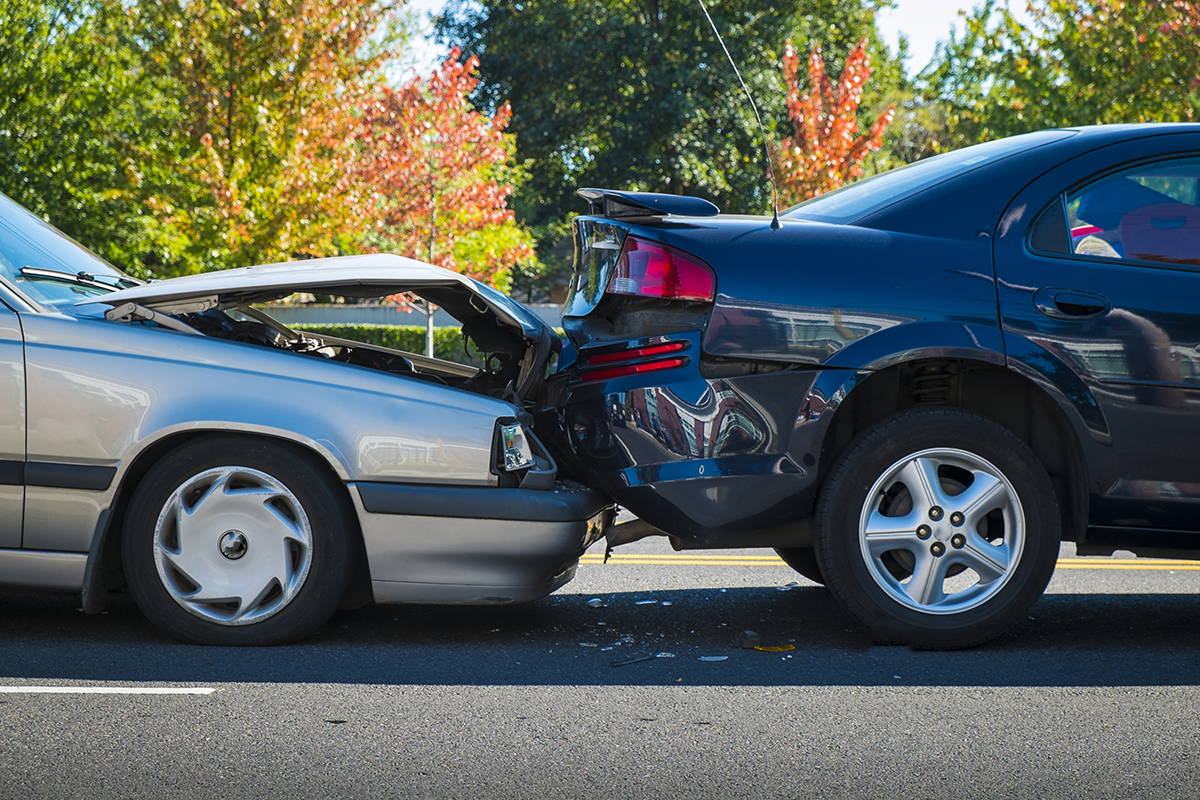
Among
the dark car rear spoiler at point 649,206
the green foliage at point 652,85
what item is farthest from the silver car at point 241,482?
the green foliage at point 652,85

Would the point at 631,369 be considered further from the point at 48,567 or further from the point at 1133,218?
the point at 48,567

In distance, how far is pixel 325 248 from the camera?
50.3ft

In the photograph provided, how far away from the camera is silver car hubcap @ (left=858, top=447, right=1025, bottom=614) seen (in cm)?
378

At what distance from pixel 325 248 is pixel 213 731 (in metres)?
13.0

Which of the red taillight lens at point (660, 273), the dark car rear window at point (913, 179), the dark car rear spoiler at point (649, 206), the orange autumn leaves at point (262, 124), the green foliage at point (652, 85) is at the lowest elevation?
the red taillight lens at point (660, 273)

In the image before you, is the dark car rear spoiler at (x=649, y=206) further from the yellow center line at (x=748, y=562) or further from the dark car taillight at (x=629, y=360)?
the yellow center line at (x=748, y=562)

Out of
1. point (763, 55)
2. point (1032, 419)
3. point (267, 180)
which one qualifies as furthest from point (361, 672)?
point (763, 55)

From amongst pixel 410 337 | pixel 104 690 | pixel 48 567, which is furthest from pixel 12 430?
pixel 410 337

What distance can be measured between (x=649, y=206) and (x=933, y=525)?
1451 mm

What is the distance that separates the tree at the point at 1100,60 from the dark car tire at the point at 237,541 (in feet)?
49.4

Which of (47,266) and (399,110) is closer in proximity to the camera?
(47,266)

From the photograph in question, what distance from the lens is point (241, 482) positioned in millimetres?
3770

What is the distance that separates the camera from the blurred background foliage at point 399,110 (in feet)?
47.3

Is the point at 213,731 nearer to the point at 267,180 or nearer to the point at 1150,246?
the point at 1150,246
